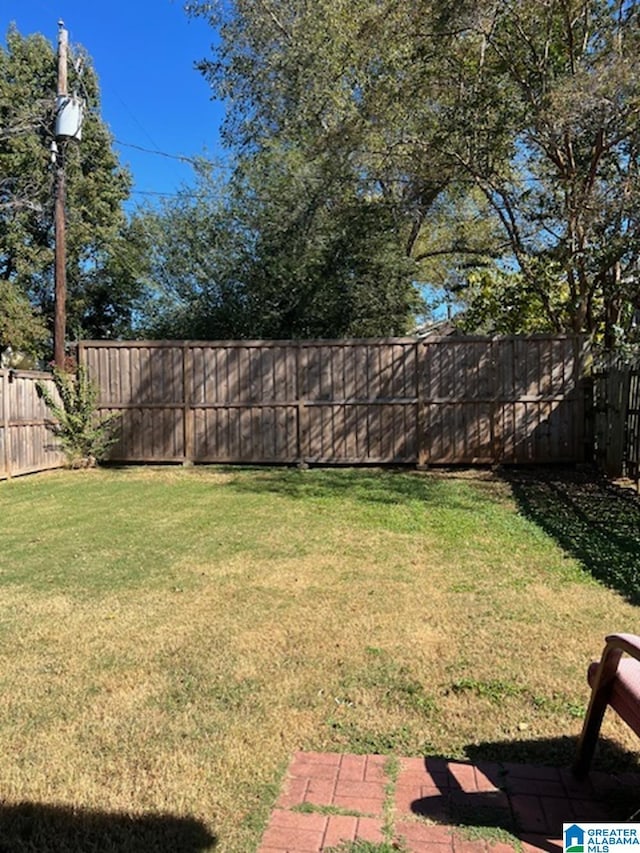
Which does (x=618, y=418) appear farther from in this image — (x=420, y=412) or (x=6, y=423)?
(x=6, y=423)

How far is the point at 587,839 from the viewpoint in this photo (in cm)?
170

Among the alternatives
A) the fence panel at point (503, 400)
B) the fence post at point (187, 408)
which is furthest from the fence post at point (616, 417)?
the fence post at point (187, 408)

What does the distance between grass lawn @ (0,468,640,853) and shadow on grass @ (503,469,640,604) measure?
0.04 meters

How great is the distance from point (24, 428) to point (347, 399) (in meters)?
4.87

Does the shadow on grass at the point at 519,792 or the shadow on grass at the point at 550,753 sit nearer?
the shadow on grass at the point at 519,792

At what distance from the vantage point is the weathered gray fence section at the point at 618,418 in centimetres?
768

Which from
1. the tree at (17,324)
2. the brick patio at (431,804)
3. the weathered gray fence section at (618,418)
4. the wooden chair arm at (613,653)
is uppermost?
the tree at (17,324)

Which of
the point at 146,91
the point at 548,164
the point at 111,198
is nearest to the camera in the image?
the point at 548,164

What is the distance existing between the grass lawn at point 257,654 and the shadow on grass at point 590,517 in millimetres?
42

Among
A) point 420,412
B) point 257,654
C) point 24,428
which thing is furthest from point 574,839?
point 24,428

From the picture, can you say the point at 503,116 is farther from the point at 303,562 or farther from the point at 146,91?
the point at 146,91

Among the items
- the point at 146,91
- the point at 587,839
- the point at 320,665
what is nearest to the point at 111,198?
the point at 146,91

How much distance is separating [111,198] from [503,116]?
1629 cm

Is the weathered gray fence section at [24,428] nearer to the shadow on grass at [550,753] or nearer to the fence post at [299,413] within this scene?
the fence post at [299,413]
